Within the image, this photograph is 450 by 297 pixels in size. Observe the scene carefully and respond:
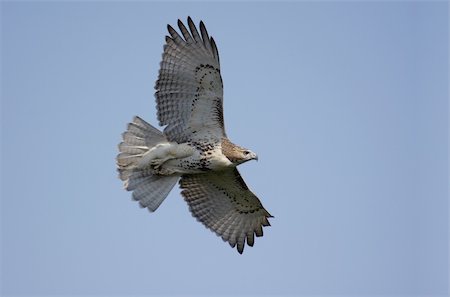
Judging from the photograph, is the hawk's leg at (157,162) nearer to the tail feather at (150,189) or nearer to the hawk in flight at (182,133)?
the hawk in flight at (182,133)

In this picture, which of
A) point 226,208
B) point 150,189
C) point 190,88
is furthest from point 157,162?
point 226,208

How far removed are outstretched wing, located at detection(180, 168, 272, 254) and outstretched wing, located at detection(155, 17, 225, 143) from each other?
3.32 ft

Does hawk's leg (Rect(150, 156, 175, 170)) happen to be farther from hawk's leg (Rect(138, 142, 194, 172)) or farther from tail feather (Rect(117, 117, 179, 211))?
tail feather (Rect(117, 117, 179, 211))

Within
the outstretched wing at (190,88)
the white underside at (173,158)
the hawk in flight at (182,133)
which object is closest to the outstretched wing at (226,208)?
the hawk in flight at (182,133)

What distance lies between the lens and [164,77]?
1498 centimetres

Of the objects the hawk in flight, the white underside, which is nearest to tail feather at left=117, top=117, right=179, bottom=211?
the hawk in flight

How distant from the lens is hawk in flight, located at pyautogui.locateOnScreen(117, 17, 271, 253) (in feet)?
48.8

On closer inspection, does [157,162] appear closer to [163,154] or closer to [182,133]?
[163,154]

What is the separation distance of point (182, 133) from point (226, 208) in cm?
168

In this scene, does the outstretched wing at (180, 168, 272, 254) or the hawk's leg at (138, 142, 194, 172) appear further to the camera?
the outstretched wing at (180, 168, 272, 254)

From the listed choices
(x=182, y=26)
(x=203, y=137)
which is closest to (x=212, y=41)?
(x=182, y=26)

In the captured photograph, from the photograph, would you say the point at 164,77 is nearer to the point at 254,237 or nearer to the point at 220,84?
the point at 220,84

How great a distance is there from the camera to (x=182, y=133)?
15.1m

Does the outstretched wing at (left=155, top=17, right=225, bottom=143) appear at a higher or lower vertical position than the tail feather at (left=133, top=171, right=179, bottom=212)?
higher
